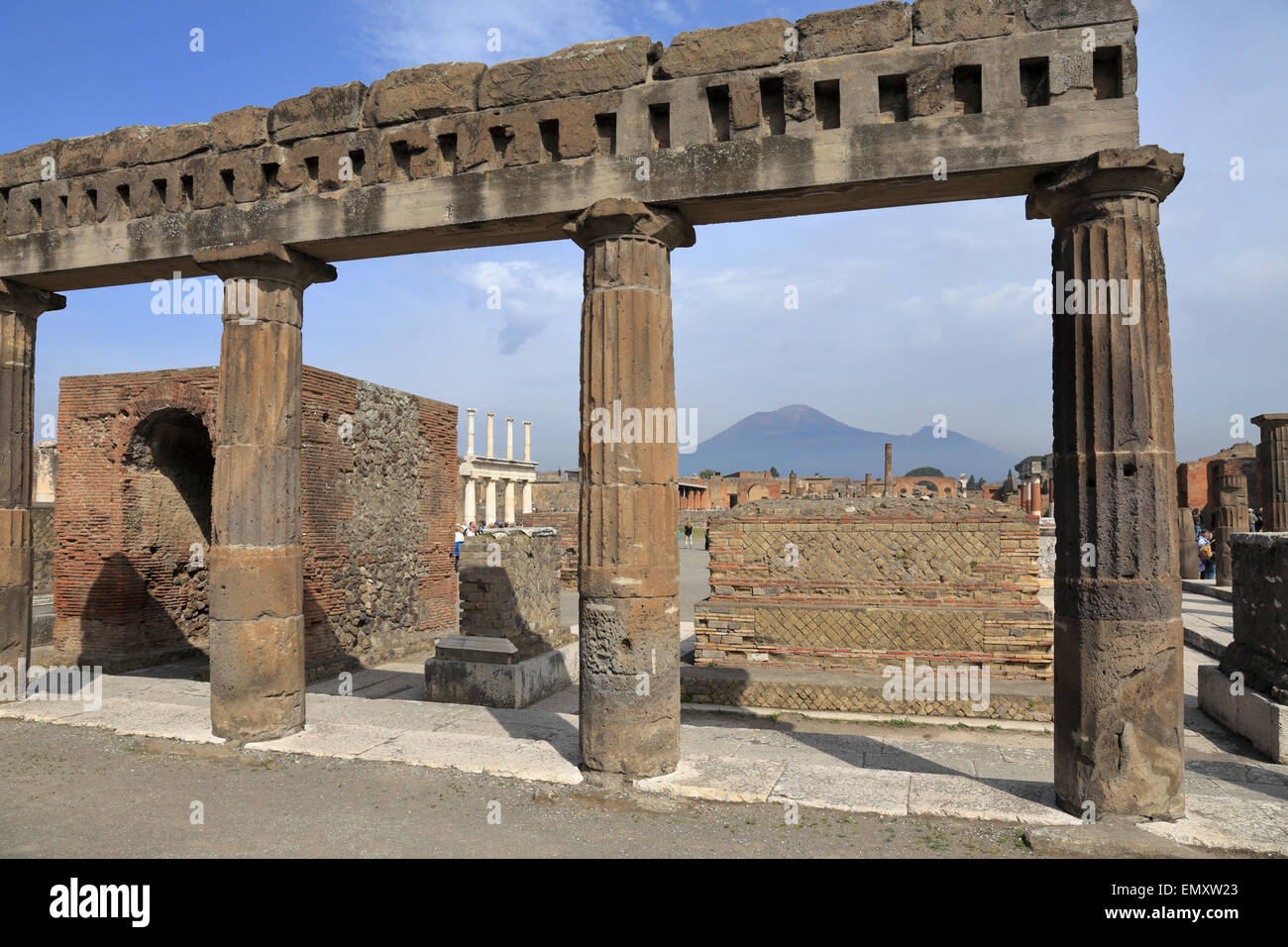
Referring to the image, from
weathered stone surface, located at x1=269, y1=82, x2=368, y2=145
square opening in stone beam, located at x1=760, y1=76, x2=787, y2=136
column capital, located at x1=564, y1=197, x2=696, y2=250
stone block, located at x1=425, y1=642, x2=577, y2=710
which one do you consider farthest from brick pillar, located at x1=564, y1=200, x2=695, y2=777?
stone block, located at x1=425, y1=642, x2=577, y2=710

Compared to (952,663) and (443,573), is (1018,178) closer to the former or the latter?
(952,663)

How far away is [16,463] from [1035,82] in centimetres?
957

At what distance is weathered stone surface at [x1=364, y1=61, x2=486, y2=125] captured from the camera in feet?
20.5

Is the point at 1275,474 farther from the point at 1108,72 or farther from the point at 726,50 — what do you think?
the point at 726,50

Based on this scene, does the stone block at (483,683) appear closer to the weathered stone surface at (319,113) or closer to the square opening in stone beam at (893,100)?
the weathered stone surface at (319,113)

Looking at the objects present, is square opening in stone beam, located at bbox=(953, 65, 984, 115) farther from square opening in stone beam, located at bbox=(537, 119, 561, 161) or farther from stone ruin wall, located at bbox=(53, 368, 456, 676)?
stone ruin wall, located at bbox=(53, 368, 456, 676)

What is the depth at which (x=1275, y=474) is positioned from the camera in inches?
661

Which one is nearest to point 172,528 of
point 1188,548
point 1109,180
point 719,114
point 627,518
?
point 627,518

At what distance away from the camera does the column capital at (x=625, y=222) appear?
5.66 meters

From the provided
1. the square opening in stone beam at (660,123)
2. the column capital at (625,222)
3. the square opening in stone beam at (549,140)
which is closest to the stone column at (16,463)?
the square opening in stone beam at (549,140)

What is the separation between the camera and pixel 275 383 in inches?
269
